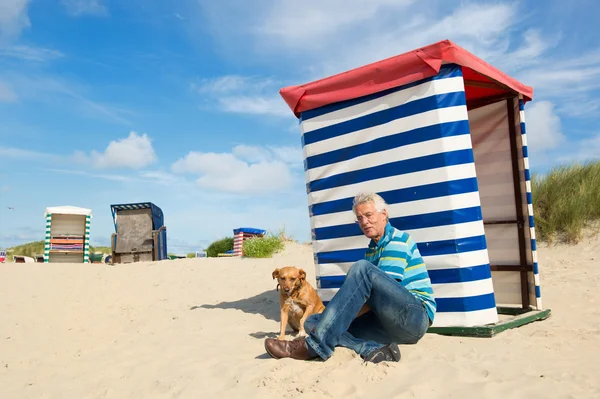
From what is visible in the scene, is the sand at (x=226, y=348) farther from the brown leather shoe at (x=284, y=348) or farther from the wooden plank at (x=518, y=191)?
the wooden plank at (x=518, y=191)

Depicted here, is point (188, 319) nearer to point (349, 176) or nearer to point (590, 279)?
point (349, 176)

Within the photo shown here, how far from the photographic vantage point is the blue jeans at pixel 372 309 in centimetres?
324

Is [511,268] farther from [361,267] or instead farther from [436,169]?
[361,267]

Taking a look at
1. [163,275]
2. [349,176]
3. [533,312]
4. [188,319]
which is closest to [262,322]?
[188,319]

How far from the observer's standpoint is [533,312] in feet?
17.4

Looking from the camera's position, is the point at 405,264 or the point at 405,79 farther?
the point at 405,79

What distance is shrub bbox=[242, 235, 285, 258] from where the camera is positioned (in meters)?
12.7

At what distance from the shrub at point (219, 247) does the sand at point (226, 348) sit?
12.3 metres

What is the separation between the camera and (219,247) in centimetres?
2211

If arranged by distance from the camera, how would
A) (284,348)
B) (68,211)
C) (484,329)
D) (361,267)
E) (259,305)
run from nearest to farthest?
(361,267)
(284,348)
(484,329)
(259,305)
(68,211)

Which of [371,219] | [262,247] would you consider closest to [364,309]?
[371,219]

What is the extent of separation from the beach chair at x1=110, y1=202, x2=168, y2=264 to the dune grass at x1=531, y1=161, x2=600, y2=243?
10.4 meters

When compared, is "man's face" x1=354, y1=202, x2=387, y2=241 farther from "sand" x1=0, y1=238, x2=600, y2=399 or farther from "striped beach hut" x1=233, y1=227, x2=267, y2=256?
"striped beach hut" x1=233, y1=227, x2=267, y2=256

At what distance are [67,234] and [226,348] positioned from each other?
13.0m
